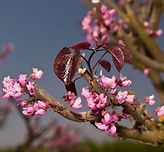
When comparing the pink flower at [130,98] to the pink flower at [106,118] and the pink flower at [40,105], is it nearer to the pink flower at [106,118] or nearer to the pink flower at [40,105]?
the pink flower at [106,118]

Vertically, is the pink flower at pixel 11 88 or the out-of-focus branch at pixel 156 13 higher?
the pink flower at pixel 11 88

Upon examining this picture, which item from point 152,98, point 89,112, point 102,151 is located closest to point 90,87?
point 89,112

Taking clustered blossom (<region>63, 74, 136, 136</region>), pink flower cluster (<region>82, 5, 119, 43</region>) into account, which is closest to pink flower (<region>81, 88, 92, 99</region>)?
clustered blossom (<region>63, 74, 136, 136</region>)

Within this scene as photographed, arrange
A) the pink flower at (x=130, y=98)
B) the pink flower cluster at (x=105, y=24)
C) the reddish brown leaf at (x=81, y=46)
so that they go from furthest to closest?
the pink flower cluster at (x=105, y=24) < the pink flower at (x=130, y=98) < the reddish brown leaf at (x=81, y=46)

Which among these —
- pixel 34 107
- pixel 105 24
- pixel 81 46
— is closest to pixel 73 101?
pixel 34 107

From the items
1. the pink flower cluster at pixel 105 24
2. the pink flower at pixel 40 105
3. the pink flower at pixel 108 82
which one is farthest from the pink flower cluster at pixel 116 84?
the pink flower cluster at pixel 105 24

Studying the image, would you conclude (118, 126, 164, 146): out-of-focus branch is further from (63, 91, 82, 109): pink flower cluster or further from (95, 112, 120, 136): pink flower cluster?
(63, 91, 82, 109): pink flower cluster
